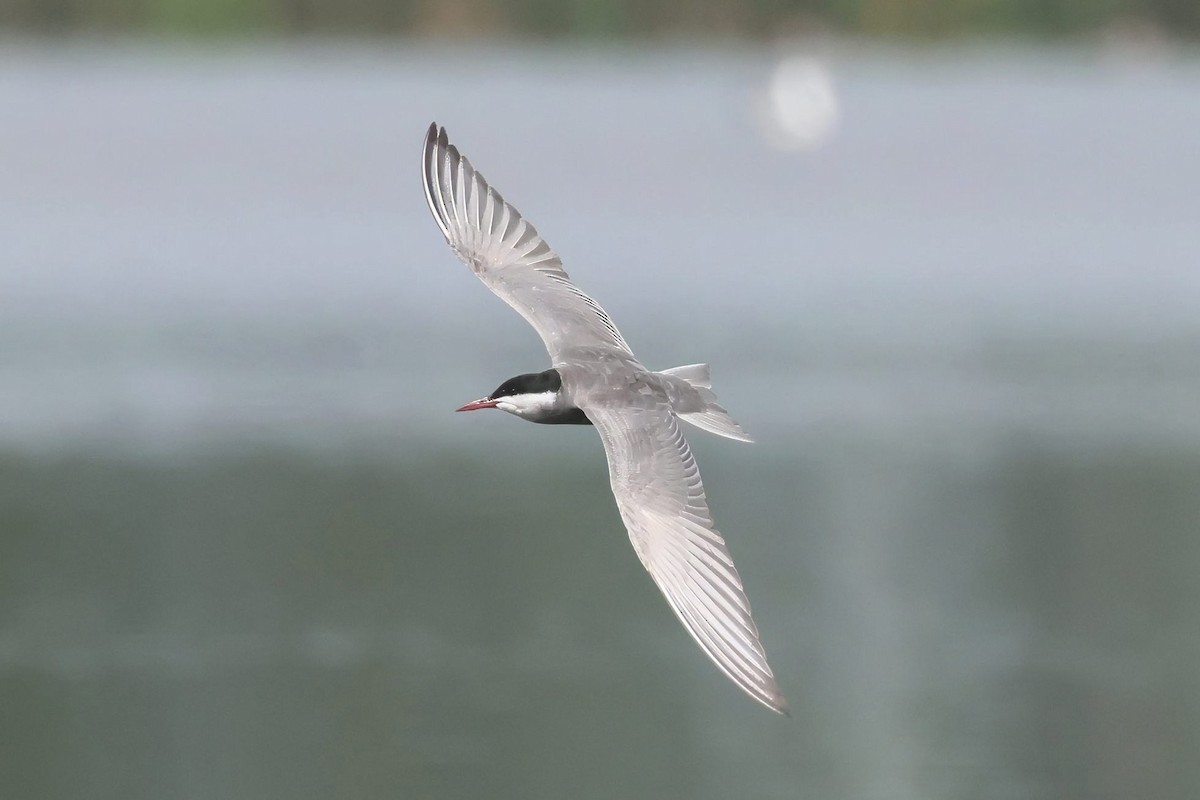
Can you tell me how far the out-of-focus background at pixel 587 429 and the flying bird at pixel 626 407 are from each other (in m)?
2.13

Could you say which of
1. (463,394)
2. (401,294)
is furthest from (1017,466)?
(401,294)

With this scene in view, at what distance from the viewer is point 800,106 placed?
2861cm

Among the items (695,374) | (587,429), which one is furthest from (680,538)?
(587,429)

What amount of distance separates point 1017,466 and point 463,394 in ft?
14.4

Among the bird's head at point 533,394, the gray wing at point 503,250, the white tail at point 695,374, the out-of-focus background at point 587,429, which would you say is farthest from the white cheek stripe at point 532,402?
the out-of-focus background at point 587,429

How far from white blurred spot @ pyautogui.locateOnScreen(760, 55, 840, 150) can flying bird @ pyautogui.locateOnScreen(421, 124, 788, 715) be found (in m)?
19.5

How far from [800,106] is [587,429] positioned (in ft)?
32.0

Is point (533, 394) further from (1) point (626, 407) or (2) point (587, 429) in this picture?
(2) point (587, 429)

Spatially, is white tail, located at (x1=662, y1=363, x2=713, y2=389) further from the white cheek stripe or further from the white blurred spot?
the white blurred spot

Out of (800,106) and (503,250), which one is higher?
(800,106)

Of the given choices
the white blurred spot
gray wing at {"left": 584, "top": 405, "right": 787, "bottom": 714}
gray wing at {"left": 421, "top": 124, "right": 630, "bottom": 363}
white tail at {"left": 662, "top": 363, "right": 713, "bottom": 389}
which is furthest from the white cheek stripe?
the white blurred spot

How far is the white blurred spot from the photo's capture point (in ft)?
94.1

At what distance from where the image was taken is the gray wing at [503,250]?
9242mm

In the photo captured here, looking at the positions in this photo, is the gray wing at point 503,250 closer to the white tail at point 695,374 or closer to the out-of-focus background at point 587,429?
the white tail at point 695,374
